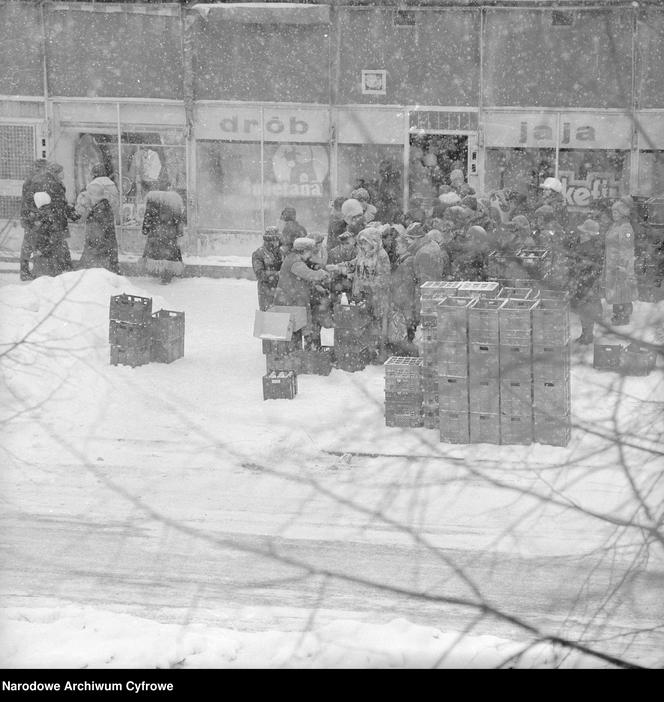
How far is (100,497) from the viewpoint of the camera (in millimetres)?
10500

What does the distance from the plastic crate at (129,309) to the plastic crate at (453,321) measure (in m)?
3.86

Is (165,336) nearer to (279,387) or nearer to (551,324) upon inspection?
(279,387)

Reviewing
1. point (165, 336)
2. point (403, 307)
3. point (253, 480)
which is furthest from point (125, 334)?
point (253, 480)

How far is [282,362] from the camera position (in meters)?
13.8

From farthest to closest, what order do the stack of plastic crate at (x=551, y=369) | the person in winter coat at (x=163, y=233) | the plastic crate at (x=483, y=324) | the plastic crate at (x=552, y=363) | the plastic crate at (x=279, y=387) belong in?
the person in winter coat at (x=163, y=233), the plastic crate at (x=279, y=387), the plastic crate at (x=483, y=324), the stack of plastic crate at (x=551, y=369), the plastic crate at (x=552, y=363)

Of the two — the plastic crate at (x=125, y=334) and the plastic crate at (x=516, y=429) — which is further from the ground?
the plastic crate at (x=125, y=334)

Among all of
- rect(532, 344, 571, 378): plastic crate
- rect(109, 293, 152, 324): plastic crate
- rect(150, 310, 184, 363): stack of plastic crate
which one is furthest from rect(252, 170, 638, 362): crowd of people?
rect(532, 344, 571, 378): plastic crate

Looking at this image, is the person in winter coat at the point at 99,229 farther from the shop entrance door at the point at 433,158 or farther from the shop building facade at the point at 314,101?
the shop entrance door at the point at 433,158

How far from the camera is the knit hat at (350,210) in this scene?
1538 centimetres

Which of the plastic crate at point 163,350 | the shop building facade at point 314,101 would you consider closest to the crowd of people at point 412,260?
the plastic crate at point 163,350

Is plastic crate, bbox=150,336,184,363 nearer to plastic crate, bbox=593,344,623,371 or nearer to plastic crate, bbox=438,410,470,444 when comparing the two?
plastic crate, bbox=438,410,470,444

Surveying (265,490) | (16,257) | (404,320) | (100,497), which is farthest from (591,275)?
(16,257)

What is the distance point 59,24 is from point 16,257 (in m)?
A: 3.92

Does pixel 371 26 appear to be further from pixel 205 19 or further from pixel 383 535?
pixel 383 535
